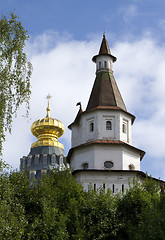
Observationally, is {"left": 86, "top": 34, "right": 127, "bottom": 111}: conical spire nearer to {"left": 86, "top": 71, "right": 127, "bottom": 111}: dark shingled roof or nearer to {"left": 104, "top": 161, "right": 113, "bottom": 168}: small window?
{"left": 86, "top": 71, "right": 127, "bottom": 111}: dark shingled roof

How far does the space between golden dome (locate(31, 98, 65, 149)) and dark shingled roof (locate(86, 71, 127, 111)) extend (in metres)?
32.5

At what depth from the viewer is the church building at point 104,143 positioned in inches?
1251

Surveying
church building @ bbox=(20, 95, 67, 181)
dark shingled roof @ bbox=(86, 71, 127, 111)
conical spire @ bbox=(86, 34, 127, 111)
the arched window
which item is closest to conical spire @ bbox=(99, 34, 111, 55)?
conical spire @ bbox=(86, 34, 127, 111)

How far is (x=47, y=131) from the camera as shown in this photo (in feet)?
230

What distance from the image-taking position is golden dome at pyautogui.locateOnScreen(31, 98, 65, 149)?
6944cm

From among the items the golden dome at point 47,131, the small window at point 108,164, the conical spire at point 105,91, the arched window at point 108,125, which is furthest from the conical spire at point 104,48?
the golden dome at point 47,131

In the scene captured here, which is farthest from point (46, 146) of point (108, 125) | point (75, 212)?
point (75, 212)

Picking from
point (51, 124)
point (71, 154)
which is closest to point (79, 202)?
point (71, 154)

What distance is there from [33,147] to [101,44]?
3298cm

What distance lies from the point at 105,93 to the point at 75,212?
1361 cm

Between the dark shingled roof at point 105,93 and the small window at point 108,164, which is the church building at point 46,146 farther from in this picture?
the small window at point 108,164

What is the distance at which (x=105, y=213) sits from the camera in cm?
2405

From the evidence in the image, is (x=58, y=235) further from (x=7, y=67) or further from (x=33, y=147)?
(x=33, y=147)

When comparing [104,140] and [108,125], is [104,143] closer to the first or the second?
[104,140]
